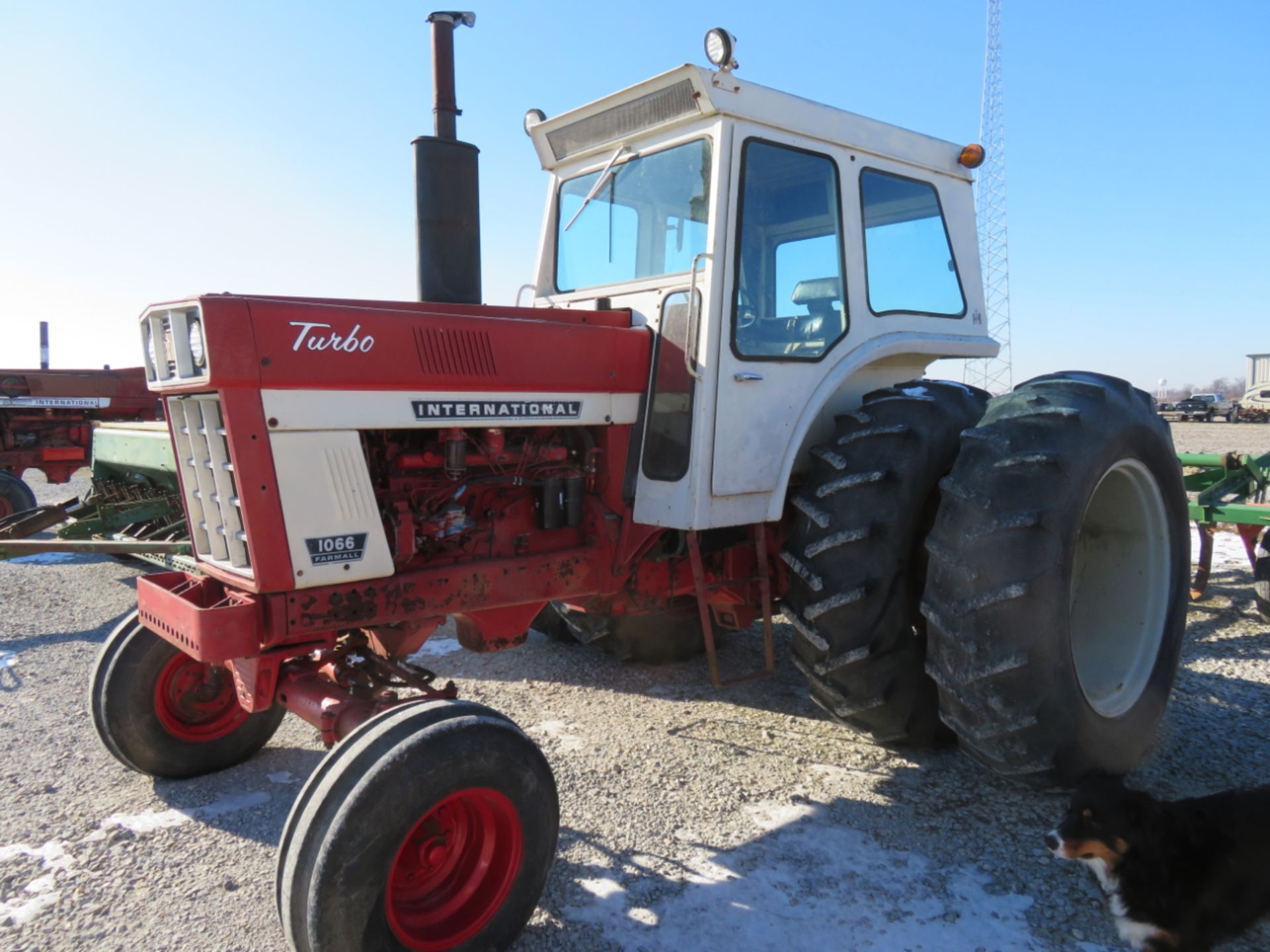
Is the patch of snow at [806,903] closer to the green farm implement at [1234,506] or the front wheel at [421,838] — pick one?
the front wheel at [421,838]

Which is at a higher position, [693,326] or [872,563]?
[693,326]

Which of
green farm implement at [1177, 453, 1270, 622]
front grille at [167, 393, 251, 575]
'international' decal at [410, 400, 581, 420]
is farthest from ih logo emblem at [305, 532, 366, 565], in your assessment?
green farm implement at [1177, 453, 1270, 622]

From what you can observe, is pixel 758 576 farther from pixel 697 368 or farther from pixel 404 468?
pixel 404 468

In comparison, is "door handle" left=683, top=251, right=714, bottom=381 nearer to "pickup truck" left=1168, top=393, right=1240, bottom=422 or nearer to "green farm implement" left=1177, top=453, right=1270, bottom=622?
"green farm implement" left=1177, top=453, right=1270, bottom=622

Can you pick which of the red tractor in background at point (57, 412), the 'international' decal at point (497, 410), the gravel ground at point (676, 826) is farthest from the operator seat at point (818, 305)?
the red tractor in background at point (57, 412)

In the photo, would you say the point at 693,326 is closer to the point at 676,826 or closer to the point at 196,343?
the point at 196,343

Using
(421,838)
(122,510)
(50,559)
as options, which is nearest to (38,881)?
(421,838)

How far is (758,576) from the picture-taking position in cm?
380

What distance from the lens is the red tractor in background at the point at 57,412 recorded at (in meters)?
10.2

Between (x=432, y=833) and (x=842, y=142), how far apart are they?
304 cm

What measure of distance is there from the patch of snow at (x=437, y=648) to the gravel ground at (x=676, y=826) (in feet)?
1.72

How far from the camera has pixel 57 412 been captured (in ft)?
34.5

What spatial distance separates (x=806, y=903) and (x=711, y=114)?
2734mm

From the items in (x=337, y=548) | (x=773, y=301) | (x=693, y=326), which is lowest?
(x=337, y=548)
